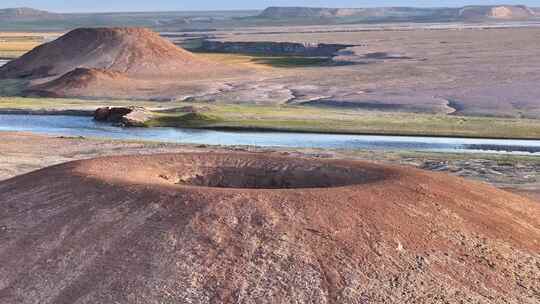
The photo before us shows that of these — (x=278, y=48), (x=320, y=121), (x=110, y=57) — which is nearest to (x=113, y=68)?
(x=110, y=57)

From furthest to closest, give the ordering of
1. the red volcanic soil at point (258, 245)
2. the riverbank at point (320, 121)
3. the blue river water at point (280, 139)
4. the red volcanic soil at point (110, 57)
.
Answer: the red volcanic soil at point (110, 57) → the riverbank at point (320, 121) → the blue river water at point (280, 139) → the red volcanic soil at point (258, 245)

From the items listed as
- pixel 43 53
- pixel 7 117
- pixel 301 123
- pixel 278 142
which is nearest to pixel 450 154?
pixel 278 142

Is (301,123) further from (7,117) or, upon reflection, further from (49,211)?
(49,211)

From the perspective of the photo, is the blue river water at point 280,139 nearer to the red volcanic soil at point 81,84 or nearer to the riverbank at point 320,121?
the riverbank at point 320,121

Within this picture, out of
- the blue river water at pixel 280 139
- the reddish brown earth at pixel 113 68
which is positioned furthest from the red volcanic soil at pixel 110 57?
the blue river water at pixel 280 139

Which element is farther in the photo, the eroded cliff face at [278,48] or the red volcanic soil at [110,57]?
the eroded cliff face at [278,48]

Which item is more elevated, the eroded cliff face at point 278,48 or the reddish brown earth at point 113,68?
the reddish brown earth at point 113,68

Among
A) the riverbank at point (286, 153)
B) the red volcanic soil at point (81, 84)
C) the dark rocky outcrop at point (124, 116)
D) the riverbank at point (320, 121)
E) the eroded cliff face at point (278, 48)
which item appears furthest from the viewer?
the eroded cliff face at point (278, 48)
